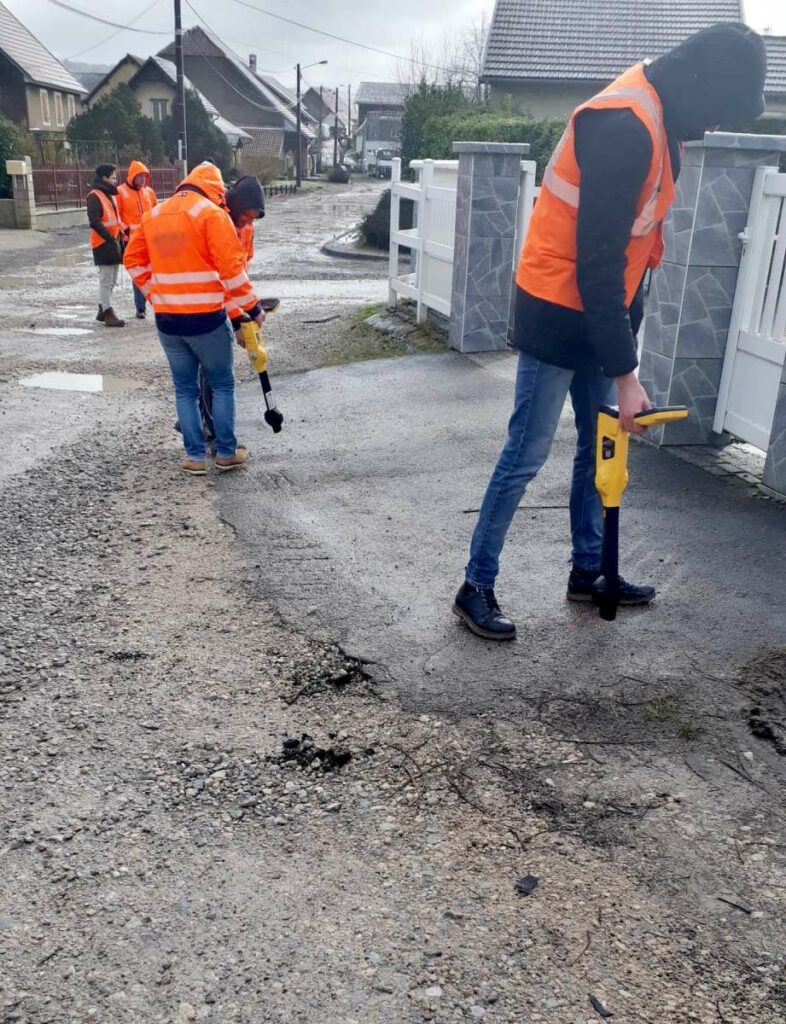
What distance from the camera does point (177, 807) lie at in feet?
9.39

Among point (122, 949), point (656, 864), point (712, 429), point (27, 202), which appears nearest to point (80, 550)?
point (122, 949)

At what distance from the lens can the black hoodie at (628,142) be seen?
3.07 m

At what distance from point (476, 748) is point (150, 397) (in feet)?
18.7

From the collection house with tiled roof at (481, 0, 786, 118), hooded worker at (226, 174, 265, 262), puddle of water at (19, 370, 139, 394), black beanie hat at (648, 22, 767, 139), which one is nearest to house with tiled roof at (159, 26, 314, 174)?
house with tiled roof at (481, 0, 786, 118)

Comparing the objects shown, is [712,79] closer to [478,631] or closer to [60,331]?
[478,631]

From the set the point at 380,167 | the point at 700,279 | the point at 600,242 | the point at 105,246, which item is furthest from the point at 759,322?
the point at 380,167

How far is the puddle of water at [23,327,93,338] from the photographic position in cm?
1078

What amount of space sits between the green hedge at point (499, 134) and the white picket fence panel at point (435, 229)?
855 cm

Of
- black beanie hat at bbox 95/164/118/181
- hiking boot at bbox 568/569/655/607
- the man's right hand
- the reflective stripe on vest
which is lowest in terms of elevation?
hiking boot at bbox 568/569/655/607

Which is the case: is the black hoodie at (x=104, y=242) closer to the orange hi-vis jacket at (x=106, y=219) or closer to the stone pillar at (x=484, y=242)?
the orange hi-vis jacket at (x=106, y=219)

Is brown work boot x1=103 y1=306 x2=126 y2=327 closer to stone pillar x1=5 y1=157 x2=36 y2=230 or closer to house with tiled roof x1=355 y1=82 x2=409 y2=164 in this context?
stone pillar x1=5 y1=157 x2=36 y2=230

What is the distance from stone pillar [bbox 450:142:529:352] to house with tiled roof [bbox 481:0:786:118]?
73.0ft

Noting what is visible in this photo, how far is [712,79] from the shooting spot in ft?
10.3

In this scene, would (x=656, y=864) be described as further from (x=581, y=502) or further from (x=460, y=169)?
(x=460, y=169)
